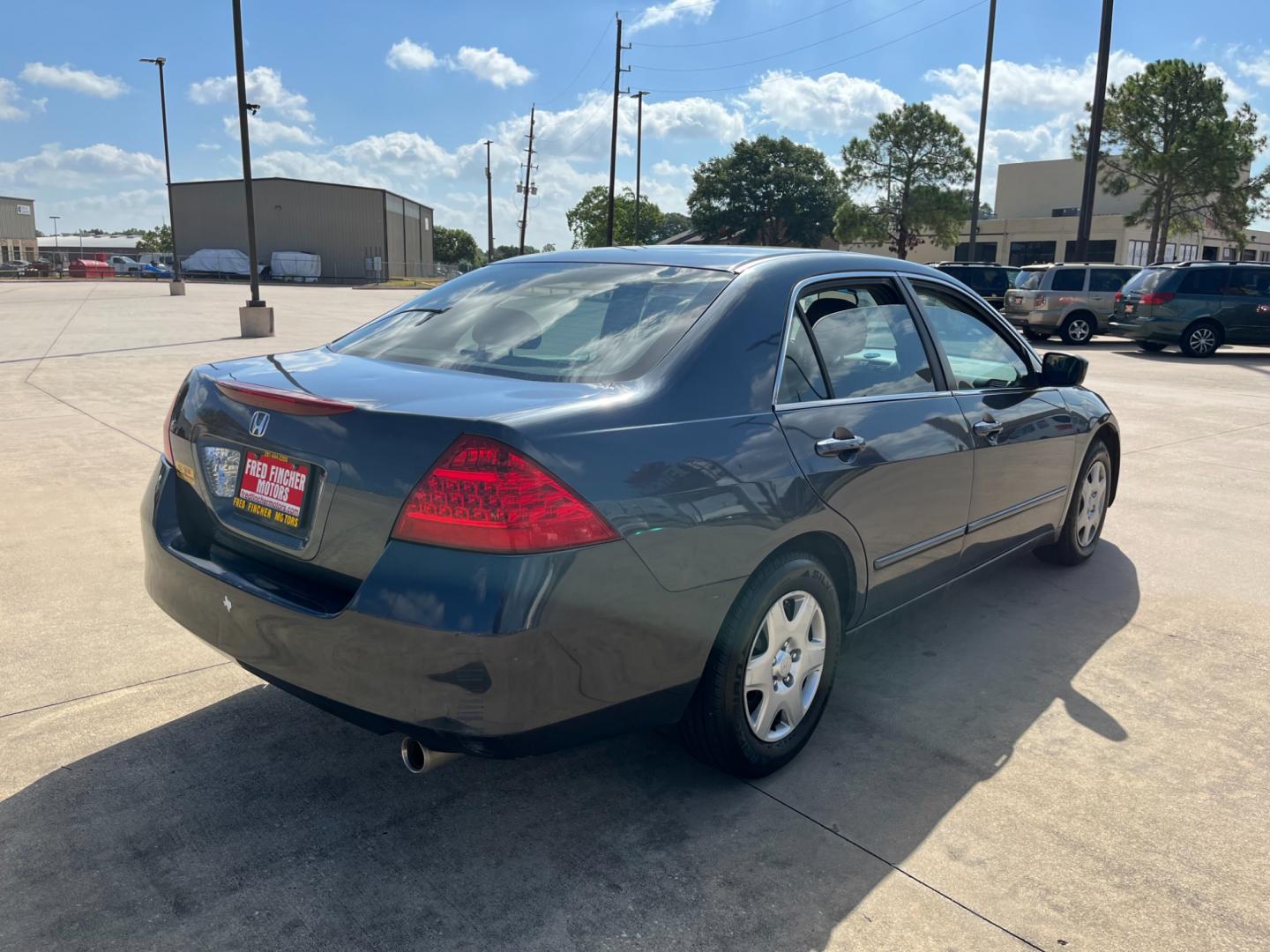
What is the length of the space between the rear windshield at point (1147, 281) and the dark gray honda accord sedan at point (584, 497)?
17.0 meters

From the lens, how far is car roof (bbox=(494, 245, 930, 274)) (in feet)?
10.9

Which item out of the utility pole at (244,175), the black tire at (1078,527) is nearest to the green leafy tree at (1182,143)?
the utility pole at (244,175)

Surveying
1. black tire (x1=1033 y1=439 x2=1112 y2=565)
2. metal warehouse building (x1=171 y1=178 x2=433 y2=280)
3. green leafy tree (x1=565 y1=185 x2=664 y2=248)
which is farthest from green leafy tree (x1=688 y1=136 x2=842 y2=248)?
black tire (x1=1033 y1=439 x2=1112 y2=565)

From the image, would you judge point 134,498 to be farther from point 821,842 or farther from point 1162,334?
point 1162,334

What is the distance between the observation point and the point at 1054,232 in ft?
195

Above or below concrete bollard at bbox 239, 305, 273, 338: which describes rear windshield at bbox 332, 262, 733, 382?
above

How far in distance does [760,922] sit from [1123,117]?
4137 cm

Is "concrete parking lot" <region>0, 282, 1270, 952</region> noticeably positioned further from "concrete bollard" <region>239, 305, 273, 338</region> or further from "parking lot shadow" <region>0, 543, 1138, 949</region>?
"concrete bollard" <region>239, 305, 273, 338</region>

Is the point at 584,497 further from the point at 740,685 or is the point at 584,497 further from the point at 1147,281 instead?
the point at 1147,281

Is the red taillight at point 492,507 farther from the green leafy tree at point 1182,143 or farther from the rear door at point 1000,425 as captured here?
the green leafy tree at point 1182,143

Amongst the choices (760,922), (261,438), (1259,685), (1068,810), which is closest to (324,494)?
(261,438)

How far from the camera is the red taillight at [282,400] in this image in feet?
8.19

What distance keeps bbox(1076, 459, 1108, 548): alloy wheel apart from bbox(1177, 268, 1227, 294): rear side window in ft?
49.9

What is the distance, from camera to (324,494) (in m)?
2.47
